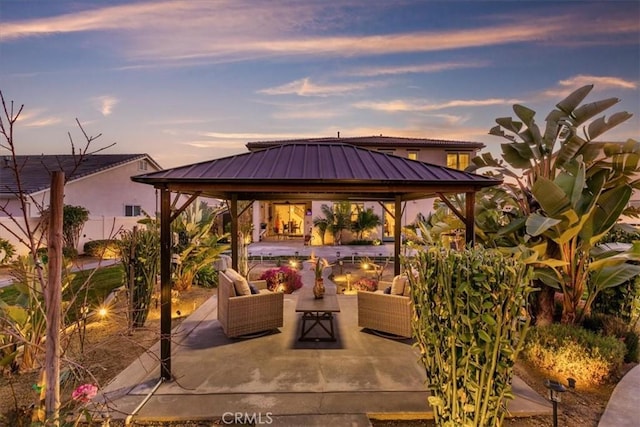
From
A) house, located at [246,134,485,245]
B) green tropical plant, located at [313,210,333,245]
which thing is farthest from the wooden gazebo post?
house, located at [246,134,485,245]

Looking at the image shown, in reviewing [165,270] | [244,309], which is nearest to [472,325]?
[165,270]

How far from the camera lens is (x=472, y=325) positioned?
285 centimetres

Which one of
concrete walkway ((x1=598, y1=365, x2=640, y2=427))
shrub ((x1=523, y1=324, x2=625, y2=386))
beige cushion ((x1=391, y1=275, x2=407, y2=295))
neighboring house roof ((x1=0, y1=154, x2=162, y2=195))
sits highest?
neighboring house roof ((x1=0, y1=154, x2=162, y2=195))

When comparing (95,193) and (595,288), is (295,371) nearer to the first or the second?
(595,288)

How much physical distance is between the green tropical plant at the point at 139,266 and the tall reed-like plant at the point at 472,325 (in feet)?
17.7

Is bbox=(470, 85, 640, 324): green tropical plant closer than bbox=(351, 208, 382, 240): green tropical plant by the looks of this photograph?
Yes

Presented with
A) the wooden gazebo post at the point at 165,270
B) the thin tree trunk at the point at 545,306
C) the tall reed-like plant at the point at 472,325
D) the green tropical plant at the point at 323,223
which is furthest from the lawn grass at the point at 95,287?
the green tropical plant at the point at 323,223

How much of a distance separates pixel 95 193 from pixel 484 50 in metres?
19.6

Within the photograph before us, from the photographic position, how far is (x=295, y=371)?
4.79m

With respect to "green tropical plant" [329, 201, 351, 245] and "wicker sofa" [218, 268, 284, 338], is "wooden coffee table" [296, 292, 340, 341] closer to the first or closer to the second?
"wicker sofa" [218, 268, 284, 338]

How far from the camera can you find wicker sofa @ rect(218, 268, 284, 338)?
5902 mm

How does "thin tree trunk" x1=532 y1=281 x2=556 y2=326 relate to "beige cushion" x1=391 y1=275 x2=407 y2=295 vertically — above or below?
below

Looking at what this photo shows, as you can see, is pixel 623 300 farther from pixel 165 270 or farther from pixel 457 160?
pixel 457 160

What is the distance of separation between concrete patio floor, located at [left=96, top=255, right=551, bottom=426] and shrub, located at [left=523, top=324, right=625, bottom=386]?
84cm
